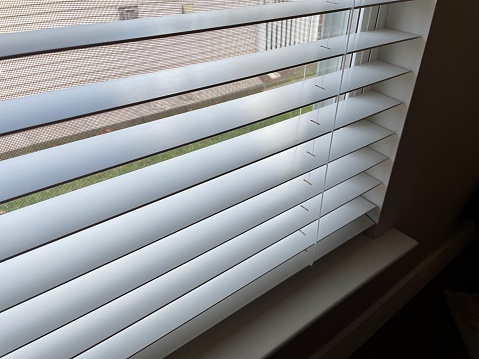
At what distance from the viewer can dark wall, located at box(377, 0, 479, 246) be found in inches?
28.5

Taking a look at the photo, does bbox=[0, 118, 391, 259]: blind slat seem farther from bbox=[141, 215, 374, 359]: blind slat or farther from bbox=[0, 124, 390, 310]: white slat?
bbox=[141, 215, 374, 359]: blind slat

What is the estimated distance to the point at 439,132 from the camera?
91 centimetres

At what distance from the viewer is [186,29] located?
41 cm

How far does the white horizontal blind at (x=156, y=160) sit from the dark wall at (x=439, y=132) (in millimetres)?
68

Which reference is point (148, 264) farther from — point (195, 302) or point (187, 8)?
point (187, 8)

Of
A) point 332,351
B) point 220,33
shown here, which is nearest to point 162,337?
point 220,33

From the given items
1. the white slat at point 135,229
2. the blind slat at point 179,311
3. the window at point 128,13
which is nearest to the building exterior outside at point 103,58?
the window at point 128,13

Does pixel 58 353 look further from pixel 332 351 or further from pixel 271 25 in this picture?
pixel 332 351

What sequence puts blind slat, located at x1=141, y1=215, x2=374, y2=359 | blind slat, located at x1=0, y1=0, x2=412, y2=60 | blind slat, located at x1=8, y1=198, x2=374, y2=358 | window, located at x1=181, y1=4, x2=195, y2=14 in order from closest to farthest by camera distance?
blind slat, located at x1=0, y1=0, x2=412, y2=60 < window, located at x1=181, y1=4, x2=195, y2=14 < blind slat, located at x1=8, y1=198, x2=374, y2=358 < blind slat, located at x1=141, y1=215, x2=374, y2=359

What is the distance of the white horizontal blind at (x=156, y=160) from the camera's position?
402 millimetres

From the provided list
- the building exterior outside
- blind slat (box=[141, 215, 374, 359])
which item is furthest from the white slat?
blind slat (box=[141, 215, 374, 359])

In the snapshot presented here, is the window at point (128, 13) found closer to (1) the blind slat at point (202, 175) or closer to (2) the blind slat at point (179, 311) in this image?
(1) the blind slat at point (202, 175)

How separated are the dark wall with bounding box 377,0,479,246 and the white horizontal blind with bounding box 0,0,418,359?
0.07 meters

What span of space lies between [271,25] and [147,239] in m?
0.35
